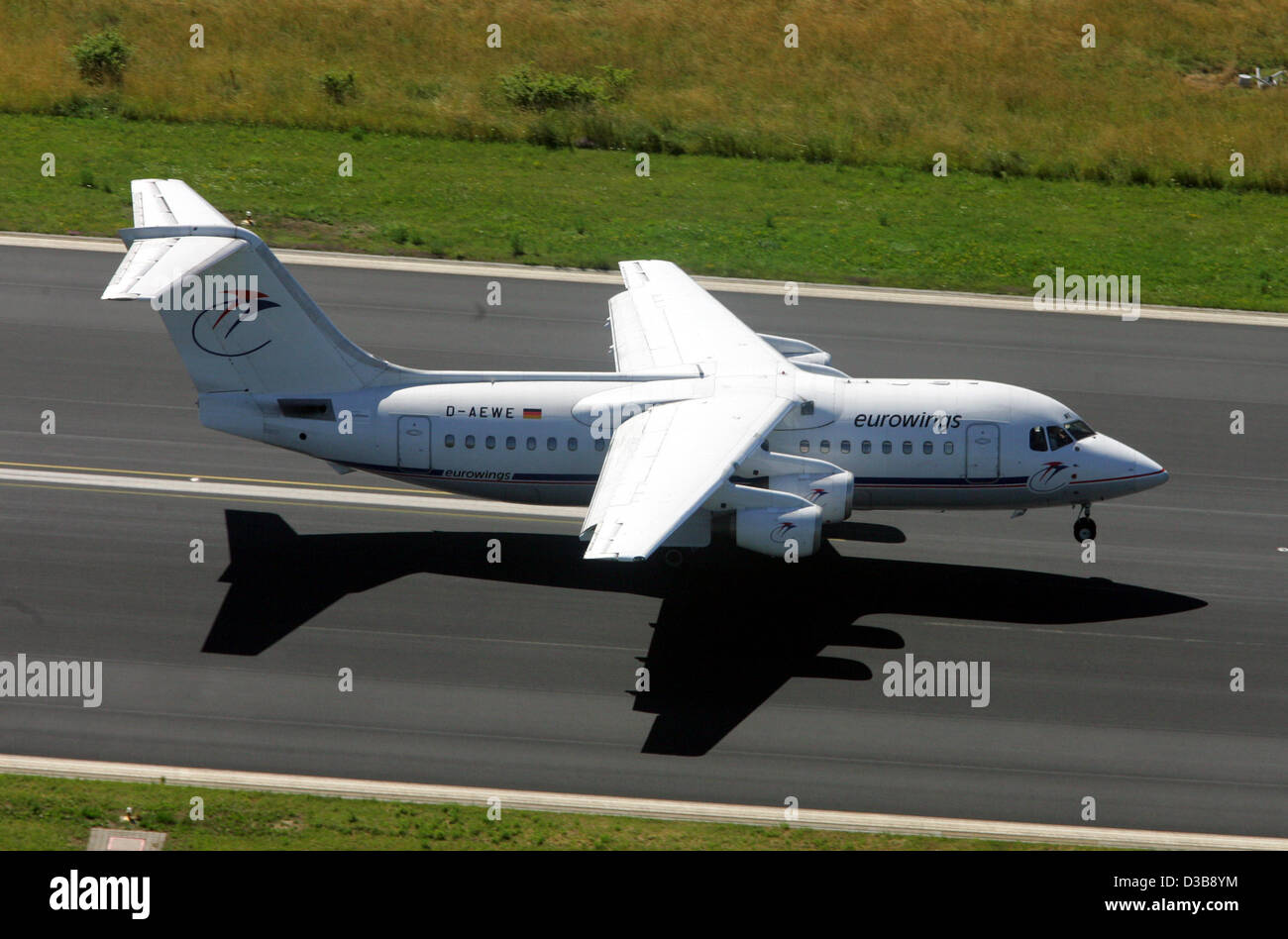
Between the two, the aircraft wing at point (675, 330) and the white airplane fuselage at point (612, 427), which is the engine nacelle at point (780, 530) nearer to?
the white airplane fuselage at point (612, 427)

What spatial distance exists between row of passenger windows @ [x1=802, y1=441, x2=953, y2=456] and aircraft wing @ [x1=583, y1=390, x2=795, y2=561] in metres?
1.16

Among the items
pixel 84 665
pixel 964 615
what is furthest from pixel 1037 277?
pixel 84 665

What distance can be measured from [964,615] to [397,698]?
11.6m

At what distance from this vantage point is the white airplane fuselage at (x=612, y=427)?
29.5 meters

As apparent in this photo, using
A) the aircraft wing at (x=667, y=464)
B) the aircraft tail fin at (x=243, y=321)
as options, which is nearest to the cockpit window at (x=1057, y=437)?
the aircraft wing at (x=667, y=464)

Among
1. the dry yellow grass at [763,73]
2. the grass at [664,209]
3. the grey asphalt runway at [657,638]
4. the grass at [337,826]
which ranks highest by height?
the dry yellow grass at [763,73]

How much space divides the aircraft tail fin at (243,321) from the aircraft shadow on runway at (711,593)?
3.63 m

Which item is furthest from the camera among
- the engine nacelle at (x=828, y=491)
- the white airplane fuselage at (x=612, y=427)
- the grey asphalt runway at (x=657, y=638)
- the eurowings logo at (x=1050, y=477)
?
the eurowings logo at (x=1050, y=477)

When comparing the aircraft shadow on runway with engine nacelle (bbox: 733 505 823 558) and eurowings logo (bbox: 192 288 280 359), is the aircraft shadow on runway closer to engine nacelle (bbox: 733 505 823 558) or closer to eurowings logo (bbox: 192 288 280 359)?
engine nacelle (bbox: 733 505 823 558)

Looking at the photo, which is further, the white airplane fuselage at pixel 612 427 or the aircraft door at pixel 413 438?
the aircraft door at pixel 413 438

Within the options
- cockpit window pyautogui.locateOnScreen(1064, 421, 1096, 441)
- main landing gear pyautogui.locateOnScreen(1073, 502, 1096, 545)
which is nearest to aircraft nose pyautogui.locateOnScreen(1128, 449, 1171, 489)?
cockpit window pyautogui.locateOnScreen(1064, 421, 1096, 441)

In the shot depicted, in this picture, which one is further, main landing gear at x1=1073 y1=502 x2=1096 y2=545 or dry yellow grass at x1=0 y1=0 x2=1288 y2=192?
dry yellow grass at x1=0 y1=0 x2=1288 y2=192

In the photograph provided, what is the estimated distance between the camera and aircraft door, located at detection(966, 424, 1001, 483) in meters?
29.6
